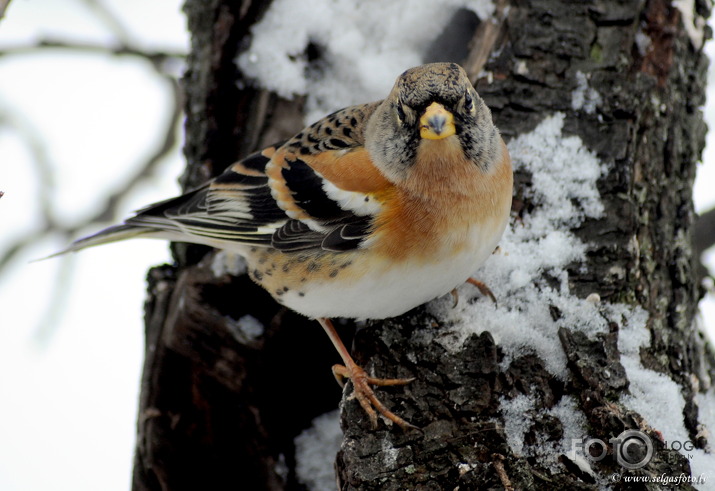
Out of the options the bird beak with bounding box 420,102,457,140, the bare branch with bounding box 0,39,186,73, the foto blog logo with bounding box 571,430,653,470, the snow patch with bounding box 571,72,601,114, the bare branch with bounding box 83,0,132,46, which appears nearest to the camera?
the foto blog logo with bounding box 571,430,653,470

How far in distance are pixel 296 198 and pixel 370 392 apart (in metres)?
0.79

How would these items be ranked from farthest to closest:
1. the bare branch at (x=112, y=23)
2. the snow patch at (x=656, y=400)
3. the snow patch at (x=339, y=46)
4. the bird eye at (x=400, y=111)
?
the bare branch at (x=112, y=23)
the snow patch at (x=339, y=46)
the bird eye at (x=400, y=111)
the snow patch at (x=656, y=400)

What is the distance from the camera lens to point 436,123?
2.10m

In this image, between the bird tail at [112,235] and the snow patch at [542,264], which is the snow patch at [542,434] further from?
the bird tail at [112,235]

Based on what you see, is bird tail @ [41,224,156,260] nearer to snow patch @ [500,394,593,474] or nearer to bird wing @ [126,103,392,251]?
bird wing @ [126,103,392,251]

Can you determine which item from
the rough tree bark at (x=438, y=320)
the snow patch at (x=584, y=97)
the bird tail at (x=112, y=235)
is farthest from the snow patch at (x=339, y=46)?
the bird tail at (x=112, y=235)

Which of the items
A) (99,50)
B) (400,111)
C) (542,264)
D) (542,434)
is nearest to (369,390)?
(542,434)

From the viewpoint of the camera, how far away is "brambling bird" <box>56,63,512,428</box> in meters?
2.18

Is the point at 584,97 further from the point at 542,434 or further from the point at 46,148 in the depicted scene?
the point at 46,148

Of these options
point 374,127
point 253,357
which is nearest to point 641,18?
point 374,127

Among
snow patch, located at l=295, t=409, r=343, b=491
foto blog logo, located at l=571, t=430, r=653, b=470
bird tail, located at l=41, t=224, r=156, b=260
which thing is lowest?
foto blog logo, located at l=571, t=430, r=653, b=470

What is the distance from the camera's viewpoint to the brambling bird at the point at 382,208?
2.18 meters

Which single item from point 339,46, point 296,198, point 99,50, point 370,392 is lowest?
point 370,392

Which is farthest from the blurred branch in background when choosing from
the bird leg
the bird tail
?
the bird leg
